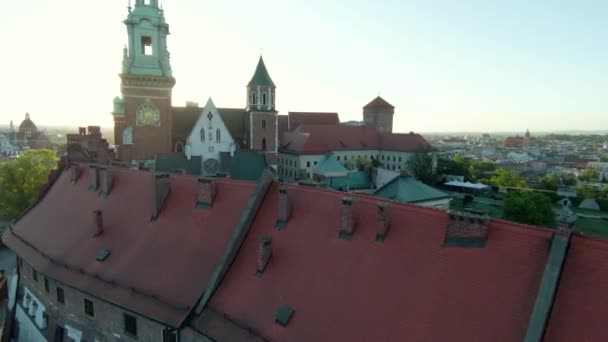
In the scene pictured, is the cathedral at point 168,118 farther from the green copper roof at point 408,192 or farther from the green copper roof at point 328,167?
the green copper roof at point 408,192

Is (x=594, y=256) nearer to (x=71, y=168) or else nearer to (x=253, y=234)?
(x=253, y=234)

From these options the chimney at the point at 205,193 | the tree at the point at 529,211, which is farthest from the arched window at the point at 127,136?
the tree at the point at 529,211

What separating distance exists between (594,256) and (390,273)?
5.82 metres

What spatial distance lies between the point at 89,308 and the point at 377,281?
14.5 meters

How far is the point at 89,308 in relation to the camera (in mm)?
20016

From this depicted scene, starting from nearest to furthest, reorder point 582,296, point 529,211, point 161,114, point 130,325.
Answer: point 582,296 → point 130,325 → point 529,211 → point 161,114

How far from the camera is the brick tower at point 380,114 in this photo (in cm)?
11094

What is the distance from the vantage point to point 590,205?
71.9m

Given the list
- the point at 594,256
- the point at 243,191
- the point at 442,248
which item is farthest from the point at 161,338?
the point at 594,256

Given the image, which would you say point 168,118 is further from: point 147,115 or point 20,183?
point 20,183

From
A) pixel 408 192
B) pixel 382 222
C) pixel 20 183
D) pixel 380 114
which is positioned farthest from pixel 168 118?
pixel 380 114

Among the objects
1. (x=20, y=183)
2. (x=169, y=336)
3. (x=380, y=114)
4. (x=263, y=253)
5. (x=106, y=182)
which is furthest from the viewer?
(x=380, y=114)

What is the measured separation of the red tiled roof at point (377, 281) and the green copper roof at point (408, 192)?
2848cm

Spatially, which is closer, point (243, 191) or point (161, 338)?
point (161, 338)
